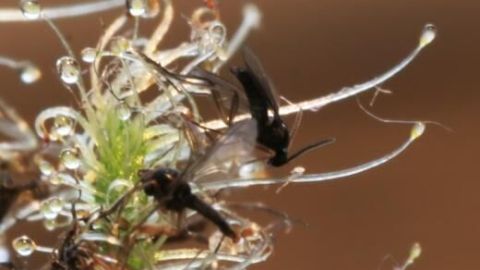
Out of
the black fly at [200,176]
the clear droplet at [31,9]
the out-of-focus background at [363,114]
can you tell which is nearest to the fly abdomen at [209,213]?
the black fly at [200,176]

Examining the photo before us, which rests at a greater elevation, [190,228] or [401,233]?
[190,228]

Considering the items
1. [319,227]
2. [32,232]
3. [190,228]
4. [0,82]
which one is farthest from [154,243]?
[0,82]

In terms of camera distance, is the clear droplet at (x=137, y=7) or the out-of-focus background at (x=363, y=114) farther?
the out-of-focus background at (x=363, y=114)

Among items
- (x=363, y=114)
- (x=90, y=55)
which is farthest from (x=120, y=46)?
(x=363, y=114)

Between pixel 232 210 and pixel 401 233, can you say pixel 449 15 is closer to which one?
pixel 401 233

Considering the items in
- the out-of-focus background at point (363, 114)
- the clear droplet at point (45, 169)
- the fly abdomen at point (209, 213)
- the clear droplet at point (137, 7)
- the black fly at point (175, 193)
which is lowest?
the out-of-focus background at point (363, 114)

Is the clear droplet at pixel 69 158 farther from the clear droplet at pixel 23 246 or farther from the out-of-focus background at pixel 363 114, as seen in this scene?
the out-of-focus background at pixel 363 114

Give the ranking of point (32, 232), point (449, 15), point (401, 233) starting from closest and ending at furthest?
point (32, 232)
point (401, 233)
point (449, 15)
